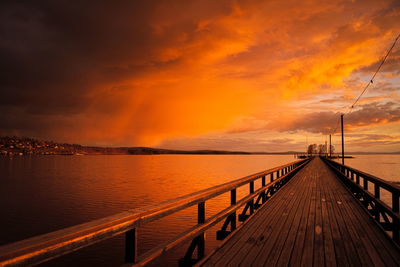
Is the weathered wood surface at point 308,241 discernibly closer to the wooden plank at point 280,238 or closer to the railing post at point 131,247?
the wooden plank at point 280,238

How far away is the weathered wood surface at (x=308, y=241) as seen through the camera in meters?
4.61

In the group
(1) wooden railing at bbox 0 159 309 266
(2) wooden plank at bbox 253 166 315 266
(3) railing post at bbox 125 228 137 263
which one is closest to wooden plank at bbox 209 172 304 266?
(2) wooden plank at bbox 253 166 315 266

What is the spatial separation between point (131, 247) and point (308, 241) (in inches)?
172

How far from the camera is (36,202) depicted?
25531 mm

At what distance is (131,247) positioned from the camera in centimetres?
258

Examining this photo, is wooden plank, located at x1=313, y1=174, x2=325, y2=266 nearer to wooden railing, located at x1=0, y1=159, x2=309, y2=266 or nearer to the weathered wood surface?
the weathered wood surface

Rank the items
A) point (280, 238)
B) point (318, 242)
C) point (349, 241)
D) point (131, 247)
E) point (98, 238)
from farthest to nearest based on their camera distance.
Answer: point (280, 238) → point (349, 241) → point (318, 242) → point (131, 247) → point (98, 238)

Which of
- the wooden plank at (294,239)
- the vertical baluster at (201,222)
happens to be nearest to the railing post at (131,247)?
the vertical baluster at (201,222)

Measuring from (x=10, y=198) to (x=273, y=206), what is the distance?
29.3m

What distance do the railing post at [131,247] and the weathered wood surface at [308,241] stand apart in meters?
2.08

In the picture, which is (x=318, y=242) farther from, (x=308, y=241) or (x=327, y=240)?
(x=327, y=240)

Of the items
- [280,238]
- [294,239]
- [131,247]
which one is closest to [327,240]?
[294,239]

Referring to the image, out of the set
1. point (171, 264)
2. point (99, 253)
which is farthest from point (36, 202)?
point (171, 264)

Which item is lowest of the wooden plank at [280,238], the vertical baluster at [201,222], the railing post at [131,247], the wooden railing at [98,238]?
the wooden plank at [280,238]
